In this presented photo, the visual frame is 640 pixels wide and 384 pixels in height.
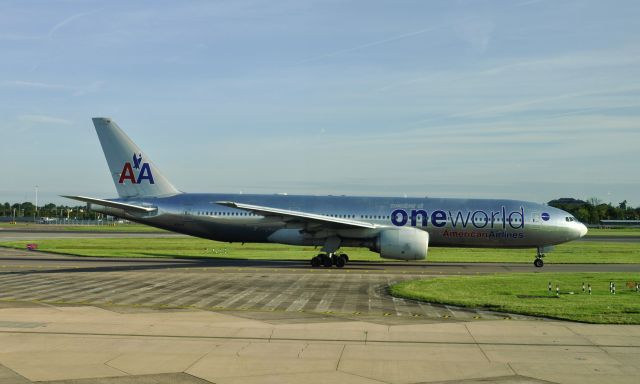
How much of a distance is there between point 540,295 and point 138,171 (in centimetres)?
2628

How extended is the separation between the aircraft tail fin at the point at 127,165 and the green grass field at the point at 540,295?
65.5 ft

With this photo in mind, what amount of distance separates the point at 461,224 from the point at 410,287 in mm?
14022

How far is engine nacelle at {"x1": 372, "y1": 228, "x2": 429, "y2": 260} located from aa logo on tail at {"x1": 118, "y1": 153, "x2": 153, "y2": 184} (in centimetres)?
1563

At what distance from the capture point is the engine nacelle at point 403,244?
34969mm

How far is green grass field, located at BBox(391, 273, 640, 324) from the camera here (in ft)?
61.9

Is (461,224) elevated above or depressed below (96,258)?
above

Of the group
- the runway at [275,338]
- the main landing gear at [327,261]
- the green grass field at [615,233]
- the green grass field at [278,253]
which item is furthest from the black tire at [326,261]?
the green grass field at [615,233]

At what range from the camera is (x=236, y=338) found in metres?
14.9

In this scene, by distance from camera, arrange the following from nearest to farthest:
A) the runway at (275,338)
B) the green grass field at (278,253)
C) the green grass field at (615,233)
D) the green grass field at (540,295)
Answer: the runway at (275,338) → the green grass field at (540,295) → the green grass field at (278,253) → the green grass field at (615,233)

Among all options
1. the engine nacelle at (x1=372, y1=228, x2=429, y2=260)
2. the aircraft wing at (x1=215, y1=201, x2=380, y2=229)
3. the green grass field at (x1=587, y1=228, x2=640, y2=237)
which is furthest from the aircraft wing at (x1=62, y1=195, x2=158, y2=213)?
the green grass field at (x1=587, y1=228, x2=640, y2=237)

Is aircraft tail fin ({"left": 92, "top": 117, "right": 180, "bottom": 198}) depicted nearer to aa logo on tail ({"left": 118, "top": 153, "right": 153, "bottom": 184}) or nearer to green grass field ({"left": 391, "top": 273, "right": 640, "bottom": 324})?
aa logo on tail ({"left": 118, "top": 153, "right": 153, "bottom": 184})

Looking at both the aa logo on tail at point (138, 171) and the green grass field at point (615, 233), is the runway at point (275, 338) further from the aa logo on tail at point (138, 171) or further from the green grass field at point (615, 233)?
the green grass field at point (615, 233)

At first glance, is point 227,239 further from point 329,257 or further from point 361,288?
point 361,288

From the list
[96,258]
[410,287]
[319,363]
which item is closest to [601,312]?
[410,287]
